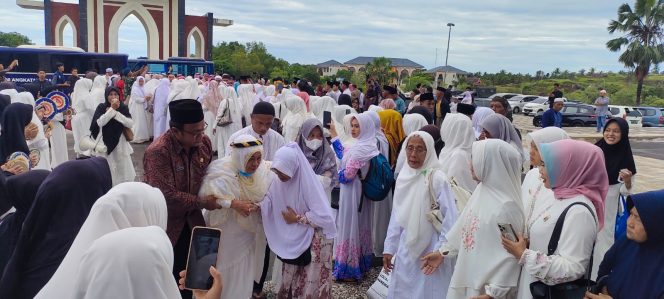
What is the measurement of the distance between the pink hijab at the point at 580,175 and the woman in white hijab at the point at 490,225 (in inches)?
8.6

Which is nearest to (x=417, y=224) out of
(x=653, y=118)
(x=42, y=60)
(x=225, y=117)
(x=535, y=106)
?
(x=225, y=117)

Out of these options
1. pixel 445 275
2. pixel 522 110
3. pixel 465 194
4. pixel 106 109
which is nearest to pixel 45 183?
pixel 445 275

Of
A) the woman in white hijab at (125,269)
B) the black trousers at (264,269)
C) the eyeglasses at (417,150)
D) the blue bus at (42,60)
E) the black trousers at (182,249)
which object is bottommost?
the black trousers at (264,269)

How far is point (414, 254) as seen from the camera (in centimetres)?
338

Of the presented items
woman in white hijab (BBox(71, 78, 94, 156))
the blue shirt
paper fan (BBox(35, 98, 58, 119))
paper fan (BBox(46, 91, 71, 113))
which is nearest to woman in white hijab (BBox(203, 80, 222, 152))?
woman in white hijab (BBox(71, 78, 94, 156))

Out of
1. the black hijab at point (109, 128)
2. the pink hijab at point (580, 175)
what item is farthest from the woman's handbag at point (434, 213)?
the black hijab at point (109, 128)

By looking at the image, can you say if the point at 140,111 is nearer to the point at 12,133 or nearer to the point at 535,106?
the point at 12,133

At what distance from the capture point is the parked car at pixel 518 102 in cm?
3075

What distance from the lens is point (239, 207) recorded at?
3242mm

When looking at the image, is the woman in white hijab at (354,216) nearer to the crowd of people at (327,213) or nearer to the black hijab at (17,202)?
the crowd of people at (327,213)

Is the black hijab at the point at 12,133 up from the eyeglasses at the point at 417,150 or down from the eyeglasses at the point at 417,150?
down

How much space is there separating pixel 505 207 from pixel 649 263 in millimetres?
691

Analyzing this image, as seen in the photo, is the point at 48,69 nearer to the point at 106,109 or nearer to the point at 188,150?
the point at 106,109

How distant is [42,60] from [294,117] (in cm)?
1575
